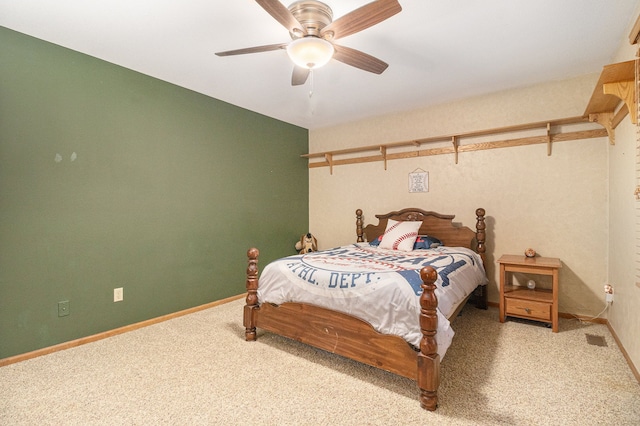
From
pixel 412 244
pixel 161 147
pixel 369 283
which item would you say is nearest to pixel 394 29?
pixel 369 283

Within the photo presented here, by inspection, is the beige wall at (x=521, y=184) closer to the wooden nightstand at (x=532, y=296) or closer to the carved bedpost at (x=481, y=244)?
the carved bedpost at (x=481, y=244)

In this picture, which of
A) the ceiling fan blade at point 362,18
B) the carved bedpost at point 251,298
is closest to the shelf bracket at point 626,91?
the ceiling fan blade at point 362,18

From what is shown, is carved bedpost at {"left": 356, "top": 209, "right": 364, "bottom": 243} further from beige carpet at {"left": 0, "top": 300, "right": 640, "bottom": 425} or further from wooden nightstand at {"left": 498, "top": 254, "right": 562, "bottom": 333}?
beige carpet at {"left": 0, "top": 300, "right": 640, "bottom": 425}

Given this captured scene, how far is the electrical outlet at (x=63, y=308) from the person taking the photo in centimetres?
258

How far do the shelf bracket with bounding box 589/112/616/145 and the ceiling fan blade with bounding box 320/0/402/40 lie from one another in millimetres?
2469

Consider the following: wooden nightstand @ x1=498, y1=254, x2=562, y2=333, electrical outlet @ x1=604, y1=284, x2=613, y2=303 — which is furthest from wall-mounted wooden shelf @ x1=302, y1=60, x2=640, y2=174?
electrical outlet @ x1=604, y1=284, x2=613, y2=303

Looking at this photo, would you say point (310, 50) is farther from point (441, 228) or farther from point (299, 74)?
point (441, 228)

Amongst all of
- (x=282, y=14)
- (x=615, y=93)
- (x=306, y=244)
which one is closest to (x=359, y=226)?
(x=306, y=244)

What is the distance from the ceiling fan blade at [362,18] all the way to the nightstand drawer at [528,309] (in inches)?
108

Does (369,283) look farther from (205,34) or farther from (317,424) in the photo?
(205,34)

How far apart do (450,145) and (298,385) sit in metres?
3.22

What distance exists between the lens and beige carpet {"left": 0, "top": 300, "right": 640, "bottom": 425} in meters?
1.70

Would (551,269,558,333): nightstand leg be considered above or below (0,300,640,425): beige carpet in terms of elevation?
above

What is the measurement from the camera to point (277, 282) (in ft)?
8.53
